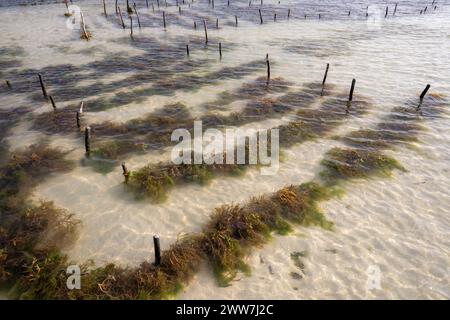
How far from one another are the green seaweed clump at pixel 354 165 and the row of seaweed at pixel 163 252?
0.04 metres

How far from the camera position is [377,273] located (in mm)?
8273

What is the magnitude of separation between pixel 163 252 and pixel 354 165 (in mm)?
7856

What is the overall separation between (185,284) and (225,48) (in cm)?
2211

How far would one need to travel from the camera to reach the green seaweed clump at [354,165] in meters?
11.6

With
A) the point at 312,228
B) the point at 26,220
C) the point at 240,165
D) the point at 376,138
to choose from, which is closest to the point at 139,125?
the point at 240,165

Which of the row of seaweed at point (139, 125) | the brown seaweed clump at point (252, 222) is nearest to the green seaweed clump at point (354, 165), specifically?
the brown seaweed clump at point (252, 222)

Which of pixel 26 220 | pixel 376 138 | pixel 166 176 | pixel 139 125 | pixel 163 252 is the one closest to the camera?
pixel 163 252

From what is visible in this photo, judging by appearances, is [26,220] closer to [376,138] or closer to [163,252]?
[163,252]

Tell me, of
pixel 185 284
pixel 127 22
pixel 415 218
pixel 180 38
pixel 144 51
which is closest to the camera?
pixel 185 284

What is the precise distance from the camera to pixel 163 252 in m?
8.71

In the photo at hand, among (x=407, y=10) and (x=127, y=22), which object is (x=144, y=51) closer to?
(x=127, y=22)

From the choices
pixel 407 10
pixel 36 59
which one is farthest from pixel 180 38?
pixel 407 10

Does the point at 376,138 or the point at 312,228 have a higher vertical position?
the point at 376,138

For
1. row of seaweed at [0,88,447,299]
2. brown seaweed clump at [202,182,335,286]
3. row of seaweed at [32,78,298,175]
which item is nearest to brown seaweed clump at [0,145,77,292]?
row of seaweed at [0,88,447,299]
